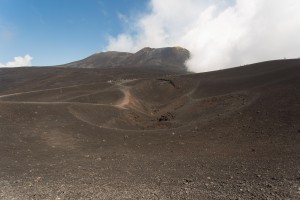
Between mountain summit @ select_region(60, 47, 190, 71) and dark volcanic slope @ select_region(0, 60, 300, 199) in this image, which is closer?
dark volcanic slope @ select_region(0, 60, 300, 199)

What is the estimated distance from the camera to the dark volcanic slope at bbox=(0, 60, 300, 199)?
987 cm

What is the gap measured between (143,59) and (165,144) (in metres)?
96.8

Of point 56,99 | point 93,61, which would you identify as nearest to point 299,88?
point 56,99

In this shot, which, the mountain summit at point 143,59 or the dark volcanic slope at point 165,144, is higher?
the mountain summit at point 143,59

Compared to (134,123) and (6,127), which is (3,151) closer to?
(6,127)

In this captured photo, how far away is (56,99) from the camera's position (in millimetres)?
27266

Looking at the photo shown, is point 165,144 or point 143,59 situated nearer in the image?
point 165,144

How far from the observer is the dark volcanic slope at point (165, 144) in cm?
987

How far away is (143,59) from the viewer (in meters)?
111

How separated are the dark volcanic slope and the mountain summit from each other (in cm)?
7530

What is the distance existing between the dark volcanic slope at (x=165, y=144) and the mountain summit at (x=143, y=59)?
247 ft

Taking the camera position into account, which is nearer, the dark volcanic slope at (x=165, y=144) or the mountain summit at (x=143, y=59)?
the dark volcanic slope at (x=165, y=144)

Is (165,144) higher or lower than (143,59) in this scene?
lower

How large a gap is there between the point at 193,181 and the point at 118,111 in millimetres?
11771
